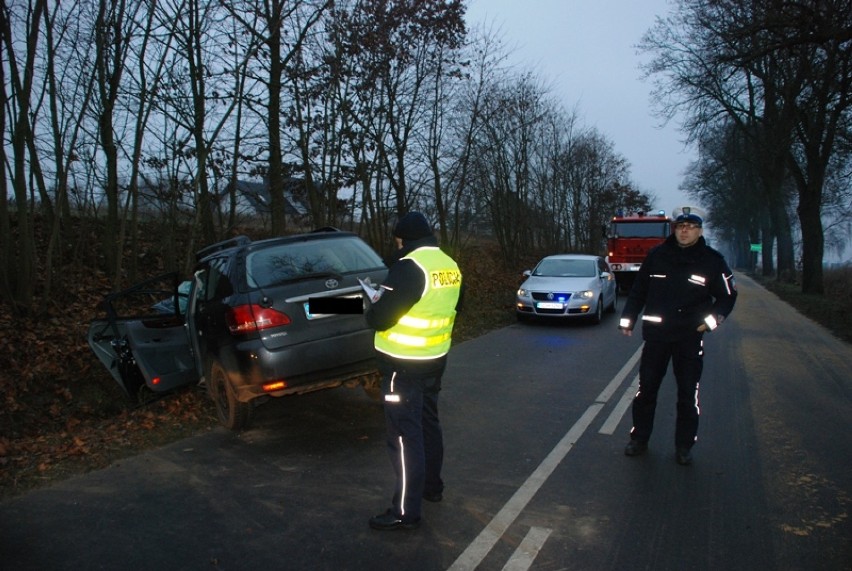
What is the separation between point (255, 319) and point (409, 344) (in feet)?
6.84

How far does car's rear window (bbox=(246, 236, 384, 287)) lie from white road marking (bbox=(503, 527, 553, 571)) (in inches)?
117

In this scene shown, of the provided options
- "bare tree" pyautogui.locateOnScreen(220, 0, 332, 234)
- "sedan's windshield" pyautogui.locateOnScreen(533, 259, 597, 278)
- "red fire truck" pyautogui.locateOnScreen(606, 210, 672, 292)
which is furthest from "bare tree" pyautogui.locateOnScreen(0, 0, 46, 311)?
"red fire truck" pyautogui.locateOnScreen(606, 210, 672, 292)

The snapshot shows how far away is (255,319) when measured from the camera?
209 inches

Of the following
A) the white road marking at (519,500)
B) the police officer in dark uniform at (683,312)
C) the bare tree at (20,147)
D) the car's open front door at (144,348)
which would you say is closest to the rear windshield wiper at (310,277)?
the car's open front door at (144,348)

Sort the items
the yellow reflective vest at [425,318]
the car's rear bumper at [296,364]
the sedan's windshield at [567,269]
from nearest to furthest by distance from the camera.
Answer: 1. the yellow reflective vest at [425,318]
2. the car's rear bumper at [296,364]
3. the sedan's windshield at [567,269]

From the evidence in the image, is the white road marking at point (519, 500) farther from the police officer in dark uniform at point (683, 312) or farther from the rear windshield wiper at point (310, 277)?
the rear windshield wiper at point (310, 277)

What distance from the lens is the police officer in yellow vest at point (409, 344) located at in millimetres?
3621

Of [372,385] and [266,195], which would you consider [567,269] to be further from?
[372,385]

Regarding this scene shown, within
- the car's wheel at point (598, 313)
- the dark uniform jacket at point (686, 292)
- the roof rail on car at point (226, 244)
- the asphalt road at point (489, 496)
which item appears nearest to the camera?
the asphalt road at point (489, 496)

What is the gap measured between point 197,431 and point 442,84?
1293 cm

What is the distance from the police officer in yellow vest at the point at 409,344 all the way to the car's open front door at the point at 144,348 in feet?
11.9

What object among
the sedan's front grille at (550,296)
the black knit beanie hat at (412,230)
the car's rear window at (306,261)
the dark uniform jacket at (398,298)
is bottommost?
the sedan's front grille at (550,296)

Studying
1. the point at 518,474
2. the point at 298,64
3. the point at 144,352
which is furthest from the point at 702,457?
the point at 298,64

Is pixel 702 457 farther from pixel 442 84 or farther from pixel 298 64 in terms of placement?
pixel 442 84
